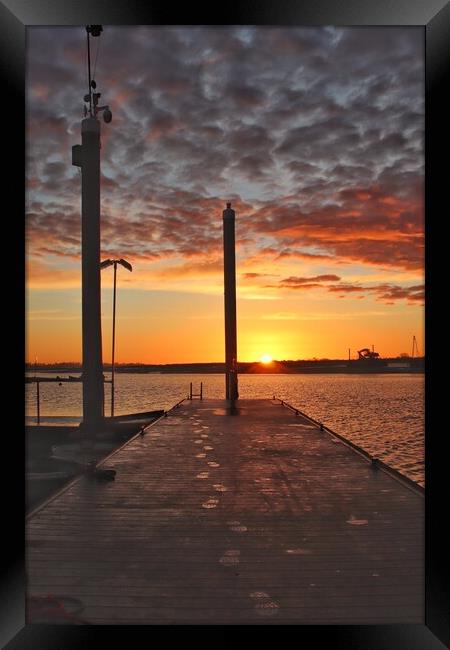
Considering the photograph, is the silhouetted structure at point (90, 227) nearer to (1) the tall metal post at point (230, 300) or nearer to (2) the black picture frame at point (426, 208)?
(2) the black picture frame at point (426, 208)

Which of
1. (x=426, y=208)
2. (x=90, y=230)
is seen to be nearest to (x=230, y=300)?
(x=90, y=230)

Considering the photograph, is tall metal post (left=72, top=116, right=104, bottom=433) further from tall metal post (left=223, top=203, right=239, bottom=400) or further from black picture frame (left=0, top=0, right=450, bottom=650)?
tall metal post (left=223, top=203, right=239, bottom=400)

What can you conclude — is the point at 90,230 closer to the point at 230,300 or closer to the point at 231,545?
the point at 231,545

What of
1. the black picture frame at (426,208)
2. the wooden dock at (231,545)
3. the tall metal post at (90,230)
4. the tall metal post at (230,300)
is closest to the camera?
the black picture frame at (426,208)

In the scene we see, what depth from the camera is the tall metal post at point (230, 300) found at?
22062 millimetres

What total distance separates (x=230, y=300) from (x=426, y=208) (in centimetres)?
1884

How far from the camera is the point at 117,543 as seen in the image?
17.6 feet

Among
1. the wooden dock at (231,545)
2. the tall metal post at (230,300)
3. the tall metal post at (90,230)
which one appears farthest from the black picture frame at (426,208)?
the tall metal post at (230,300)

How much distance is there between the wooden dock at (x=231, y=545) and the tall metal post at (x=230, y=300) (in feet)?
41.7

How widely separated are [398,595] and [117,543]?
2.68 metres

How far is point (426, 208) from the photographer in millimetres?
3660

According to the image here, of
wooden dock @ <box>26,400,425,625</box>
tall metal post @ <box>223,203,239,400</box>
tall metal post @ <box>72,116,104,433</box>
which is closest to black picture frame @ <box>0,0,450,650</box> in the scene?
wooden dock @ <box>26,400,425,625</box>

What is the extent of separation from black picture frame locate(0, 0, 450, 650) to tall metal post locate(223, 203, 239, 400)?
18.3 metres

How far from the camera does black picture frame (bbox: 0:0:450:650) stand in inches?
138
